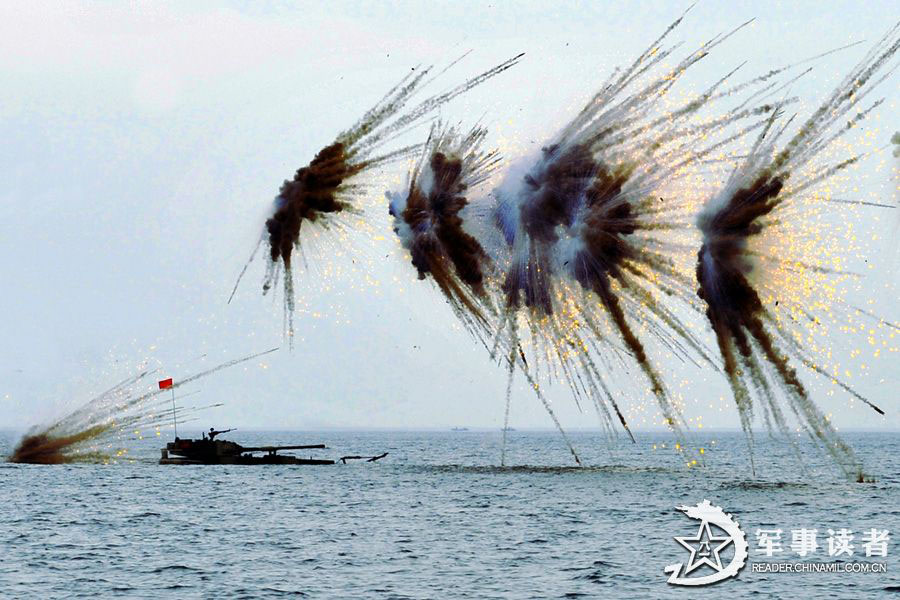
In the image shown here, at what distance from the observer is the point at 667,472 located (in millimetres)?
122062

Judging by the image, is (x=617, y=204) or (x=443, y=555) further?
(x=443, y=555)

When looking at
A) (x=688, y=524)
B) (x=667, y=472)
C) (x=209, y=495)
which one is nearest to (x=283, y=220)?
(x=688, y=524)

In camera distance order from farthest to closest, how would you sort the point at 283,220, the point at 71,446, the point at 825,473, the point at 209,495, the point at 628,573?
the point at 71,446
the point at 825,473
the point at 209,495
the point at 628,573
the point at 283,220

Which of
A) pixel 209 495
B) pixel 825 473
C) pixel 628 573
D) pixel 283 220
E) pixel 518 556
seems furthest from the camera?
pixel 825 473

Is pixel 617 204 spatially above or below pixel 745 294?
above

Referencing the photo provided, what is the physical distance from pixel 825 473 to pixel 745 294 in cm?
8067

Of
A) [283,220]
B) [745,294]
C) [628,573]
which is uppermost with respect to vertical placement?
[283,220]

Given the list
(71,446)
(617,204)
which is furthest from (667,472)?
(617,204)

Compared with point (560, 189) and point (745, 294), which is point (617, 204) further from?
point (745, 294)

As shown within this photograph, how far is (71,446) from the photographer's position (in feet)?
460

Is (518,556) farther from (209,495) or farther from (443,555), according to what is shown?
(209,495)

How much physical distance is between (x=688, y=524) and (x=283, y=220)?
109ft

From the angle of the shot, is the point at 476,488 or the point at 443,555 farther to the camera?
the point at 476,488

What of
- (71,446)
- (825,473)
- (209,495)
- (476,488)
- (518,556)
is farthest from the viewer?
(71,446)
